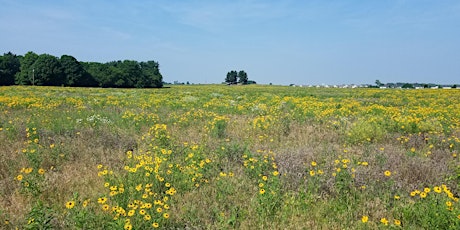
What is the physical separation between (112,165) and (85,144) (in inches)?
76.2

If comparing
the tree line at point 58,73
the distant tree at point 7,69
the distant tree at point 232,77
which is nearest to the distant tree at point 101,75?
the tree line at point 58,73

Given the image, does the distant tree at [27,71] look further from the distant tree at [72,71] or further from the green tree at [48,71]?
the distant tree at [72,71]

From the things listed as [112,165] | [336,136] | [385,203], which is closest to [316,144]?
[336,136]

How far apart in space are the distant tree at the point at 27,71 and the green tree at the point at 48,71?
1304 millimetres

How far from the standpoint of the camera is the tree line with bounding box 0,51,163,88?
66.4m

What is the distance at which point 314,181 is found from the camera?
520 centimetres

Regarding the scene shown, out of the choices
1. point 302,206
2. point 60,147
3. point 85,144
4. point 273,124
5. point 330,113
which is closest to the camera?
point 302,206

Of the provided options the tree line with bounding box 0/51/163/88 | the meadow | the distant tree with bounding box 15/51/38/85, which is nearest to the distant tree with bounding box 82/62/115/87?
the tree line with bounding box 0/51/163/88

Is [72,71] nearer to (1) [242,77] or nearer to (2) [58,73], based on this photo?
(2) [58,73]

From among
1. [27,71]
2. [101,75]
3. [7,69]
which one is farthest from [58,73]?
[7,69]

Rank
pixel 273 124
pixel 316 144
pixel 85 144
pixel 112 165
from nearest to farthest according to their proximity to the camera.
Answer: pixel 112 165
pixel 85 144
pixel 316 144
pixel 273 124

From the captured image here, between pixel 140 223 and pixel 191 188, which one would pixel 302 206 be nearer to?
pixel 191 188

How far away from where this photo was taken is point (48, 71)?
218ft

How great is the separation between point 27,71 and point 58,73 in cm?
681
